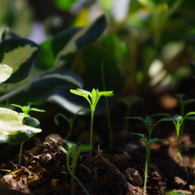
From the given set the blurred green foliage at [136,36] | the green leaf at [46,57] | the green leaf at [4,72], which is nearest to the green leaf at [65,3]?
the blurred green foliage at [136,36]

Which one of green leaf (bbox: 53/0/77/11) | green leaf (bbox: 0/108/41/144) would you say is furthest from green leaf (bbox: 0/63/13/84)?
green leaf (bbox: 53/0/77/11)

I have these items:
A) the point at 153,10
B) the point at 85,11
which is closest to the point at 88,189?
the point at 153,10

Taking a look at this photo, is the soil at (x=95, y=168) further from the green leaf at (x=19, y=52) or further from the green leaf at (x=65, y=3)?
A: the green leaf at (x=65, y=3)

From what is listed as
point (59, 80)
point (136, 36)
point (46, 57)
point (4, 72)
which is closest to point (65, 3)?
point (136, 36)

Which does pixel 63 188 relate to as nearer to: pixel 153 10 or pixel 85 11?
pixel 153 10

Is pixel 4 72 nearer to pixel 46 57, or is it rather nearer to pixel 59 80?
pixel 59 80
